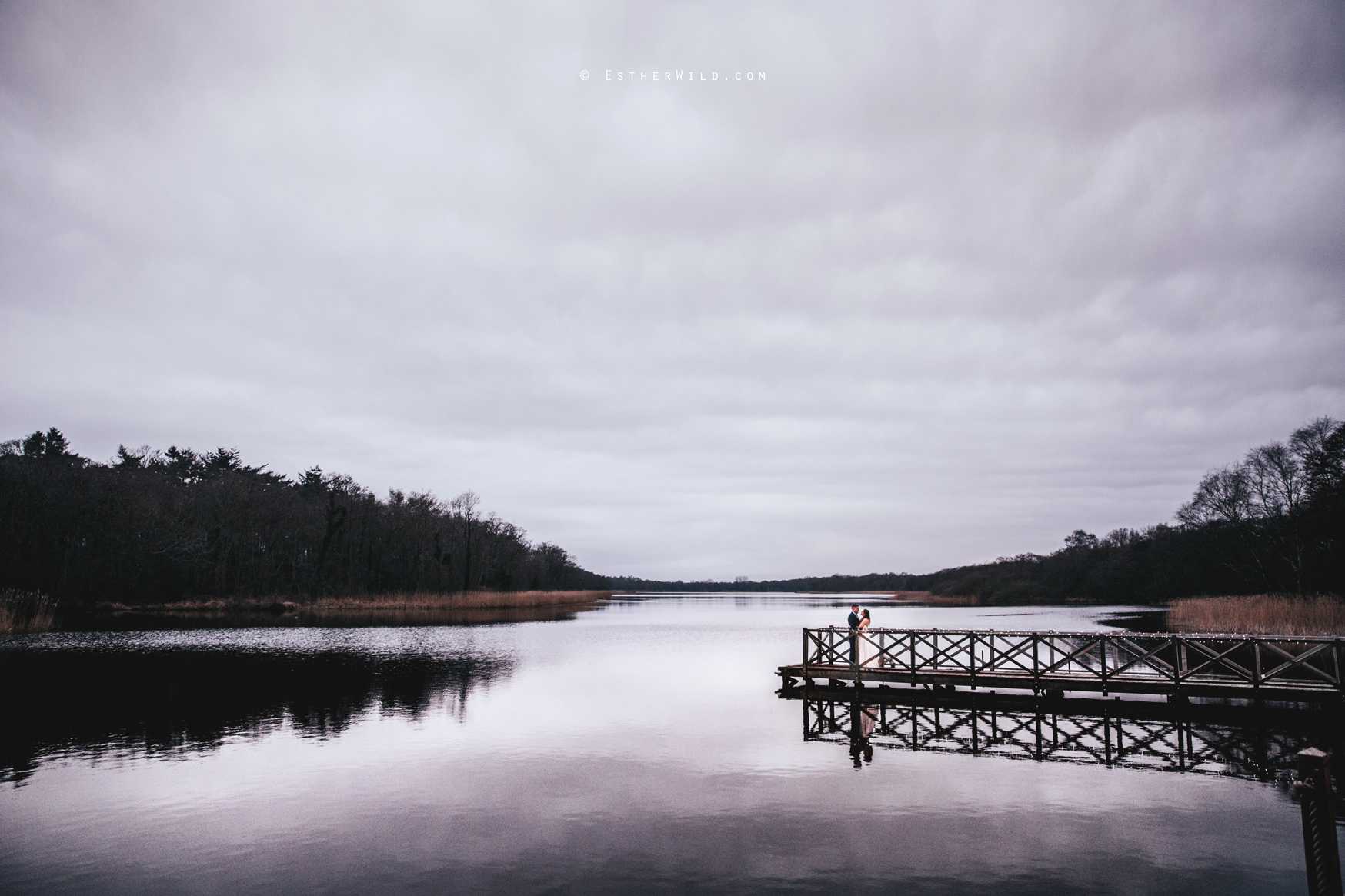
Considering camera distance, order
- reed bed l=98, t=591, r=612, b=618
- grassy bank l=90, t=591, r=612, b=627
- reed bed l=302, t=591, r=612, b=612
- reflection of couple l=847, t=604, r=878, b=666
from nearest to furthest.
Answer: reflection of couple l=847, t=604, r=878, b=666
grassy bank l=90, t=591, r=612, b=627
reed bed l=98, t=591, r=612, b=618
reed bed l=302, t=591, r=612, b=612

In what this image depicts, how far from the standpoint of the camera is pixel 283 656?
117 ft

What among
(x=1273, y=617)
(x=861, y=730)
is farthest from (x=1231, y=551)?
(x=861, y=730)

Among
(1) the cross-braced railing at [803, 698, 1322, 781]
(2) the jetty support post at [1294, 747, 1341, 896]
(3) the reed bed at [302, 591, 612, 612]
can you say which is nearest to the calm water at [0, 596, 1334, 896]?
(1) the cross-braced railing at [803, 698, 1322, 781]

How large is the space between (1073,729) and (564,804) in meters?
14.2

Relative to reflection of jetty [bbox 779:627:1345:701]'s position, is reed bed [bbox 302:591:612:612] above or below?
below

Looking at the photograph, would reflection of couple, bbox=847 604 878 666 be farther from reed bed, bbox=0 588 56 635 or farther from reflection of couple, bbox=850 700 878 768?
reed bed, bbox=0 588 56 635

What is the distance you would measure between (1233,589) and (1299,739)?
7368cm

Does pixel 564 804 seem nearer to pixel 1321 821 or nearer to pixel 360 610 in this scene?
pixel 1321 821

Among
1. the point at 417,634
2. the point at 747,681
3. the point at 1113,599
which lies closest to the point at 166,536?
the point at 417,634

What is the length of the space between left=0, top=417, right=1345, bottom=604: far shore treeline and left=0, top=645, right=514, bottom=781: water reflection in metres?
40.6

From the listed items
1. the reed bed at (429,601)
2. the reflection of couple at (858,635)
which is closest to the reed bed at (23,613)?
the reed bed at (429,601)

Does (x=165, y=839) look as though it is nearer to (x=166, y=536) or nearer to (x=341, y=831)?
(x=341, y=831)

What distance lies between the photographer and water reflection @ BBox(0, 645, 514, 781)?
18.6 m

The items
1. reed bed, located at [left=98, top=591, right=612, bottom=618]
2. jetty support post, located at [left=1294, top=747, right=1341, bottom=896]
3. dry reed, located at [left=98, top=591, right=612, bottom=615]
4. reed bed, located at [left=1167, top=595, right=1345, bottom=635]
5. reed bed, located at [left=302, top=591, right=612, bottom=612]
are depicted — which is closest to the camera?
jetty support post, located at [left=1294, top=747, right=1341, bottom=896]
